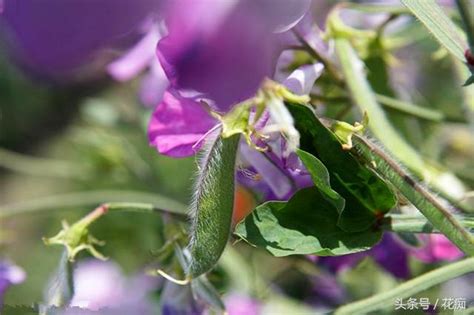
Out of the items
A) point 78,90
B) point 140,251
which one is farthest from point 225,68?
point 78,90

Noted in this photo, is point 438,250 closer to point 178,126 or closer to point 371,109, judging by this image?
point 371,109

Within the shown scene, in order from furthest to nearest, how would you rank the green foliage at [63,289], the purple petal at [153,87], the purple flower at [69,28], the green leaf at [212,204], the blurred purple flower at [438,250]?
the purple petal at [153,87], the blurred purple flower at [438,250], the green foliage at [63,289], the green leaf at [212,204], the purple flower at [69,28]

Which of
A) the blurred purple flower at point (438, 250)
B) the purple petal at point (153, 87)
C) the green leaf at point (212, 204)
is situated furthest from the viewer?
the purple petal at point (153, 87)

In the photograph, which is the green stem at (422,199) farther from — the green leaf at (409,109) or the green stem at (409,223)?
the green leaf at (409,109)

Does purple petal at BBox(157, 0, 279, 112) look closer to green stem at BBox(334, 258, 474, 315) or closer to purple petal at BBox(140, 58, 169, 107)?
green stem at BBox(334, 258, 474, 315)

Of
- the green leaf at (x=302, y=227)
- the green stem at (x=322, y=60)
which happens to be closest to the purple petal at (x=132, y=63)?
the green stem at (x=322, y=60)

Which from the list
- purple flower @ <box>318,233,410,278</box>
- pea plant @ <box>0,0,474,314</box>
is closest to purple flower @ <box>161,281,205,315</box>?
pea plant @ <box>0,0,474,314</box>

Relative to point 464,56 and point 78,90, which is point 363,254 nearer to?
point 464,56

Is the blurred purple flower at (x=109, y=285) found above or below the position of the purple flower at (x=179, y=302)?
below
